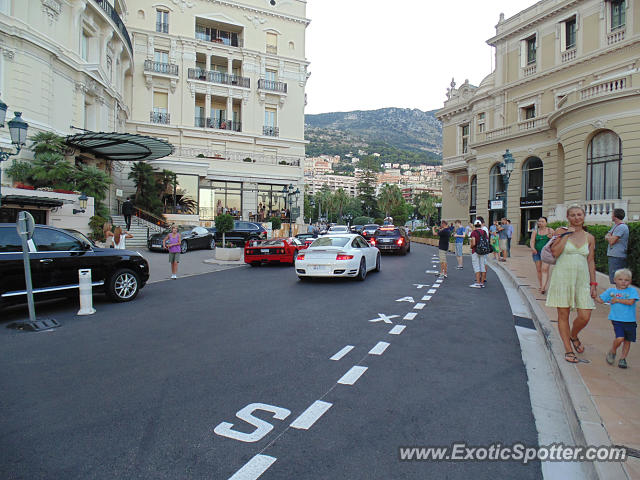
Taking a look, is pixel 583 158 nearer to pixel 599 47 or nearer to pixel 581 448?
pixel 599 47

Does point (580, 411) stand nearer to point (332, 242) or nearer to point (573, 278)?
point (573, 278)

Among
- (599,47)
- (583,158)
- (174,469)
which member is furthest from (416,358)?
(599,47)

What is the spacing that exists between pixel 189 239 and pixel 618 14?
2859 centimetres

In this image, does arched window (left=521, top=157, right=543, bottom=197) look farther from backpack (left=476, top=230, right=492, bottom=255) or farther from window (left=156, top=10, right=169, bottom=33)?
window (left=156, top=10, right=169, bottom=33)

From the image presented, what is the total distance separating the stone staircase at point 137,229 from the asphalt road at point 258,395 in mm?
17488

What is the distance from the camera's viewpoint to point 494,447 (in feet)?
10.8

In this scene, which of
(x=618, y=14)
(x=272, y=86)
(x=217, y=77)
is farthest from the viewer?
(x=272, y=86)

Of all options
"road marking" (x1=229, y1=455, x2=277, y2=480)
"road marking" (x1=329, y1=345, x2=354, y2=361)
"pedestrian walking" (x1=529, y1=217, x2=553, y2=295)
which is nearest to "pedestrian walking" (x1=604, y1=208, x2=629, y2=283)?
"pedestrian walking" (x1=529, y1=217, x2=553, y2=295)

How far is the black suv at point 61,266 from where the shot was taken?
784cm

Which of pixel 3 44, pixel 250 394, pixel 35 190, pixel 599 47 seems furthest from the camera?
pixel 599 47

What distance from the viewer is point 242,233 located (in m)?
25.9

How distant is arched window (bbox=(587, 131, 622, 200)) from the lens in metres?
21.9

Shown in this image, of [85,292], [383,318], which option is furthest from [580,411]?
[85,292]

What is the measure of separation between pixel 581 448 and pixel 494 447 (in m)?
0.62
